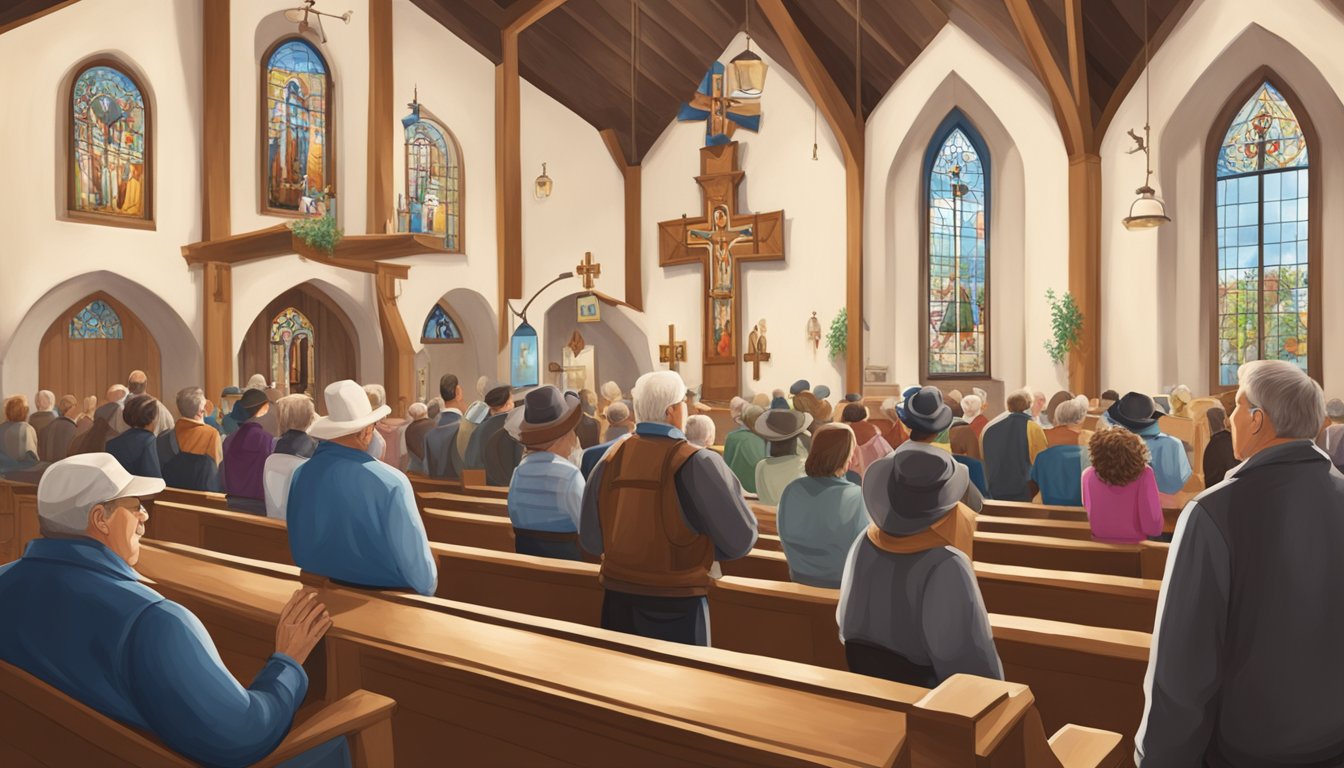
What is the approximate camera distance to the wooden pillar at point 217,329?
1357 cm

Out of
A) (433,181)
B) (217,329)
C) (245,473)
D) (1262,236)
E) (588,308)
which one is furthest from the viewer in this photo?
(588,308)

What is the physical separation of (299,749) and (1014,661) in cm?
197

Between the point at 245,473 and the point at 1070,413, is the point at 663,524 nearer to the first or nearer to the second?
the point at 245,473

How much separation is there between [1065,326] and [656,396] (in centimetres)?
1131

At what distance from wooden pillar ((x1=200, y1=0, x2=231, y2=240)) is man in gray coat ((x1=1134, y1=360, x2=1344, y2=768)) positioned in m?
13.5

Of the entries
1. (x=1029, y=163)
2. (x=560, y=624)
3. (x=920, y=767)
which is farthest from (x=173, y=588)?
(x=1029, y=163)

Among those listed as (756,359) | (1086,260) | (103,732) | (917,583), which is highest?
(1086,260)

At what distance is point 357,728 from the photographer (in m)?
2.14

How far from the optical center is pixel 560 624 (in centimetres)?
266

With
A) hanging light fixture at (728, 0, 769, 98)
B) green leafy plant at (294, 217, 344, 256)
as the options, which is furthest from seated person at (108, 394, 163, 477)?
hanging light fixture at (728, 0, 769, 98)

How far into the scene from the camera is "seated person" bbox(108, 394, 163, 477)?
19.5 feet

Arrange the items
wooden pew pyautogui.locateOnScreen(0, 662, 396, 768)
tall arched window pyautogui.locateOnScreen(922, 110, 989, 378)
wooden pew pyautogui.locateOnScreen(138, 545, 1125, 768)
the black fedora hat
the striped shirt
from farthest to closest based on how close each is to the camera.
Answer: tall arched window pyautogui.locateOnScreen(922, 110, 989, 378)
the black fedora hat
the striped shirt
wooden pew pyautogui.locateOnScreen(0, 662, 396, 768)
wooden pew pyautogui.locateOnScreen(138, 545, 1125, 768)

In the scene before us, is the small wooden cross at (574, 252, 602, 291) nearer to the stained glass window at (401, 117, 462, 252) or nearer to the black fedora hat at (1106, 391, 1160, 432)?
the stained glass window at (401, 117, 462, 252)

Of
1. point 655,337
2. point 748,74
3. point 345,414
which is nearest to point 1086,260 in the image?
point 748,74
